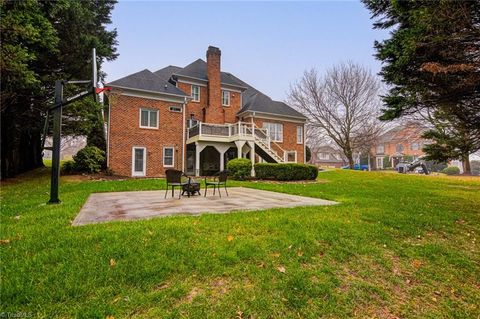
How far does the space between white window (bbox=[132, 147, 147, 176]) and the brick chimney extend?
20.0ft

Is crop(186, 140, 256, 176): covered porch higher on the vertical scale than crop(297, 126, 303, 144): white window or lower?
lower

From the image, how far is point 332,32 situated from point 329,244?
1474cm

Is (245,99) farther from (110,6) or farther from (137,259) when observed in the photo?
(137,259)

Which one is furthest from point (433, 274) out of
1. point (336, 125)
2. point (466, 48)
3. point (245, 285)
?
point (336, 125)

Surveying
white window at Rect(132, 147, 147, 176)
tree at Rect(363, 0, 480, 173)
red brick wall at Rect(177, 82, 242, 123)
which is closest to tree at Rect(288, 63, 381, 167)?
red brick wall at Rect(177, 82, 242, 123)

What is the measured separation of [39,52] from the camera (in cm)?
1289

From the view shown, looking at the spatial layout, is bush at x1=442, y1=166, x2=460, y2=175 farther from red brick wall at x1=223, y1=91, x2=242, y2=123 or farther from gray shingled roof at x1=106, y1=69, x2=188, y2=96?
gray shingled roof at x1=106, y1=69, x2=188, y2=96

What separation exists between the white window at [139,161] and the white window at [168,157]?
135cm

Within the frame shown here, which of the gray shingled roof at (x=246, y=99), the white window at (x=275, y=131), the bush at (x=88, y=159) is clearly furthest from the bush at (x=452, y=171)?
the bush at (x=88, y=159)

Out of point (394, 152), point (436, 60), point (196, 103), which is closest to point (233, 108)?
point (196, 103)

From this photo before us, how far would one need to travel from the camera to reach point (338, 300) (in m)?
2.94

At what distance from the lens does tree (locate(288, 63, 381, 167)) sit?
30141 mm

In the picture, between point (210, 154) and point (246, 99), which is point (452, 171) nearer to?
point (246, 99)

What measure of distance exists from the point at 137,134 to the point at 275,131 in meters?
12.0
